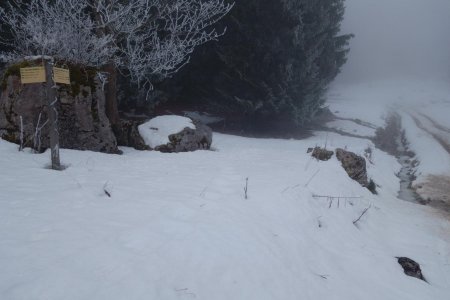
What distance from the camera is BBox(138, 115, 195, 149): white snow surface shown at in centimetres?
892

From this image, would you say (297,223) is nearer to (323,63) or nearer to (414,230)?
(414,230)

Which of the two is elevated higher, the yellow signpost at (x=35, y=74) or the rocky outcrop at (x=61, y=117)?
the yellow signpost at (x=35, y=74)

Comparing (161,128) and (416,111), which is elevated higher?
(416,111)

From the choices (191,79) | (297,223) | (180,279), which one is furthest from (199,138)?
(191,79)

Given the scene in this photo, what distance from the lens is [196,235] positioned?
400 centimetres

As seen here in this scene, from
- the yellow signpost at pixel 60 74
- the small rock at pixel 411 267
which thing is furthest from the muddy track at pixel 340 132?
the yellow signpost at pixel 60 74

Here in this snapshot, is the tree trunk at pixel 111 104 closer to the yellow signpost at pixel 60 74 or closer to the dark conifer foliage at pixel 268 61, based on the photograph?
the yellow signpost at pixel 60 74

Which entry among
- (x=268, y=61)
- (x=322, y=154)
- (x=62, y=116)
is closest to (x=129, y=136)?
(x=62, y=116)

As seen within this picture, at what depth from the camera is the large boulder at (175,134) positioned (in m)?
8.85

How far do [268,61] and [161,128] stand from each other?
6.98 metres

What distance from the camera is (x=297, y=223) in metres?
5.16

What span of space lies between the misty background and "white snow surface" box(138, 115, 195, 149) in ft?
184

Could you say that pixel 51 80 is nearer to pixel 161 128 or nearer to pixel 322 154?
pixel 161 128

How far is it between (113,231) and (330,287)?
2.47 m
